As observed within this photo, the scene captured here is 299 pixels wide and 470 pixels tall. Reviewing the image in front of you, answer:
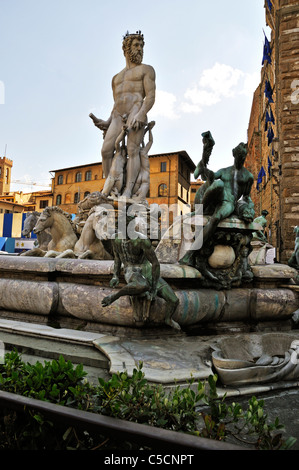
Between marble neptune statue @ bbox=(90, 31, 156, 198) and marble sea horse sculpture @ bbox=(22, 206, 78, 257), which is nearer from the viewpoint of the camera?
marble sea horse sculpture @ bbox=(22, 206, 78, 257)

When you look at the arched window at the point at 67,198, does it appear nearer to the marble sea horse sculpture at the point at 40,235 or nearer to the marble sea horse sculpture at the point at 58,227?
the marble sea horse sculpture at the point at 40,235

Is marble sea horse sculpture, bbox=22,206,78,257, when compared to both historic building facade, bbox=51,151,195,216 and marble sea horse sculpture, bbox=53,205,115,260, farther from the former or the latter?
historic building facade, bbox=51,151,195,216

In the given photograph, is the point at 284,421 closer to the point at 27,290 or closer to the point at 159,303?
the point at 159,303

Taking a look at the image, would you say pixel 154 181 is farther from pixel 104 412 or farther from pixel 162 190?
pixel 104 412

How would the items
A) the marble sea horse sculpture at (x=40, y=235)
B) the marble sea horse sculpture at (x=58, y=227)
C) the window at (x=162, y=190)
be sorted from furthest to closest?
the window at (x=162, y=190) < the marble sea horse sculpture at (x=40, y=235) < the marble sea horse sculpture at (x=58, y=227)

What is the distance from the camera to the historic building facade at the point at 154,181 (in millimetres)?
39438

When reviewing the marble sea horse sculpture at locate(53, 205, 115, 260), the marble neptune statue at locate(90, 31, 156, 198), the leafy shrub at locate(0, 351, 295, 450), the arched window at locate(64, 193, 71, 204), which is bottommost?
the leafy shrub at locate(0, 351, 295, 450)

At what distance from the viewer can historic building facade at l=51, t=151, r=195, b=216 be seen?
39.4 metres

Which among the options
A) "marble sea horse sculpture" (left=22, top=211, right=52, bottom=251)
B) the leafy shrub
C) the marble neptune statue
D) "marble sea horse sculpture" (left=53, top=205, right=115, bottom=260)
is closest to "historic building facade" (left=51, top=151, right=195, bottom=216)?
the marble neptune statue

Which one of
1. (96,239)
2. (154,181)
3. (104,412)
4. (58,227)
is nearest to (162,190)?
(154,181)

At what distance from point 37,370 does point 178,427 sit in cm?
63

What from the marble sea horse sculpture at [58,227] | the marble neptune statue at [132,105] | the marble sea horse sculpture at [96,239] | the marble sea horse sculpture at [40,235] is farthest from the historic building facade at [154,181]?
the marble sea horse sculpture at [96,239]

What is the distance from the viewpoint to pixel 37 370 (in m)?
1.49
